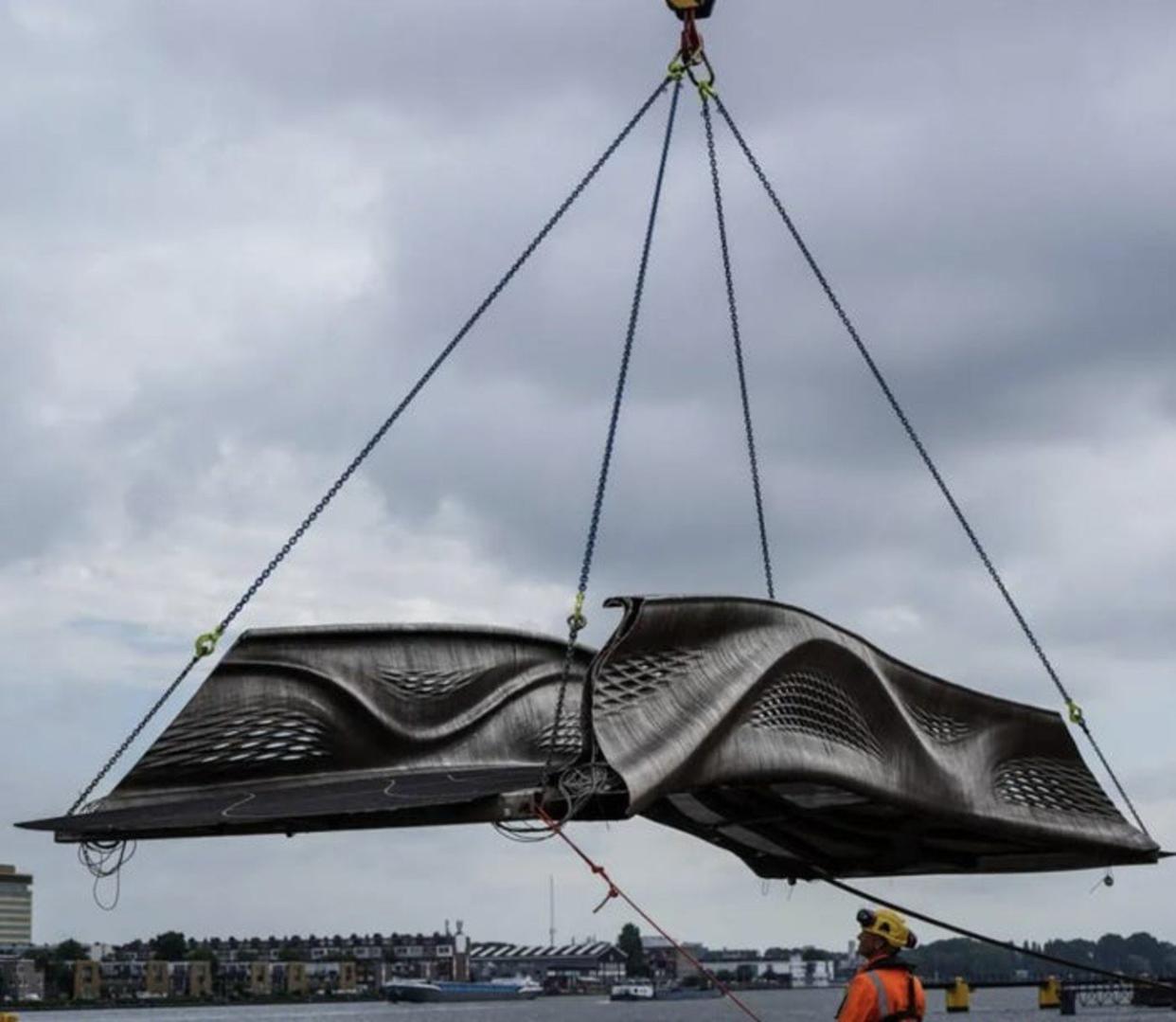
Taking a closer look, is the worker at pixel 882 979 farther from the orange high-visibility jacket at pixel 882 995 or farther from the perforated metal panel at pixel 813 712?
the perforated metal panel at pixel 813 712

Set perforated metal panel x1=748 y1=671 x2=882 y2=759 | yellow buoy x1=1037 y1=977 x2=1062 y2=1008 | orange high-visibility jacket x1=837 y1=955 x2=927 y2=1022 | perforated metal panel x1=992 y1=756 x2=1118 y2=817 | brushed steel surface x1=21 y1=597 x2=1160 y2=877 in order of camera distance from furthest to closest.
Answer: yellow buoy x1=1037 y1=977 x2=1062 y2=1008 → perforated metal panel x1=992 y1=756 x2=1118 y2=817 → perforated metal panel x1=748 y1=671 x2=882 y2=759 → brushed steel surface x1=21 y1=597 x2=1160 y2=877 → orange high-visibility jacket x1=837 y1=955 x2=927 y2=1022

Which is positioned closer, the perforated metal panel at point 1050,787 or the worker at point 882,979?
the worker at point 882,979

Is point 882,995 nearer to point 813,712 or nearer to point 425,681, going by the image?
point 813,712

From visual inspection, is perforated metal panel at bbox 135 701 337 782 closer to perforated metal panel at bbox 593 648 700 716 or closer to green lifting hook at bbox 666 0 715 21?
perforated metal panel at bbox 593 648 700 716

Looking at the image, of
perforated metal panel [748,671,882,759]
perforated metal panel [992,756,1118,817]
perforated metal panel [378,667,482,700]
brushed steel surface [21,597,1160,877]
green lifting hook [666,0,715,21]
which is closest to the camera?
brushed steel surface [21,597,1160,877]

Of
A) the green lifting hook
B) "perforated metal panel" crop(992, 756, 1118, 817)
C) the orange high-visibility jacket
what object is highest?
the green lifting hook

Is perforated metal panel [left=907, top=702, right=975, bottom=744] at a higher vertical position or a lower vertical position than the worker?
higher

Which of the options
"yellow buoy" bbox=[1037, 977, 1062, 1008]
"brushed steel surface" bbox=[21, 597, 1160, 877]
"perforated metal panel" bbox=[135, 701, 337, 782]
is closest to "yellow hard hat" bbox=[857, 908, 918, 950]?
"brushed steel surface" bbox=[21, 597, 1160, 877]

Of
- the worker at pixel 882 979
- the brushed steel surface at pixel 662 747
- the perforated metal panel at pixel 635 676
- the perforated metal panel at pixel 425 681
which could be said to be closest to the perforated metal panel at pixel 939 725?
the brushed steel surface at pixel 662 747

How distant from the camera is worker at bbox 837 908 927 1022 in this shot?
418 inches

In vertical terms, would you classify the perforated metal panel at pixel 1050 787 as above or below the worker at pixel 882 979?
above

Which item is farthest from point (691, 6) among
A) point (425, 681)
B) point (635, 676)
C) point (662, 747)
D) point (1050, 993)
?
point (1050, 993)

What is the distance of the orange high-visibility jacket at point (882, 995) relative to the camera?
10.6 meters

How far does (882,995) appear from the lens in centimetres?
1066
